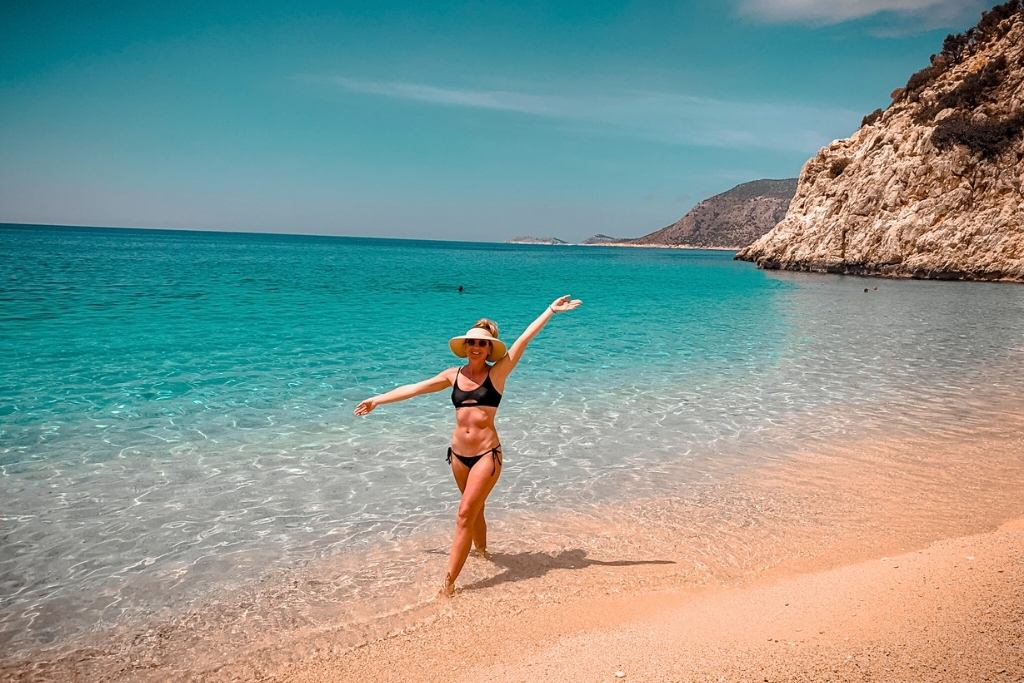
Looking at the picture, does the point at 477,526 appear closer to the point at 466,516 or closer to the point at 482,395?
the point at 466,516

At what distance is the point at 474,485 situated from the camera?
186 inches

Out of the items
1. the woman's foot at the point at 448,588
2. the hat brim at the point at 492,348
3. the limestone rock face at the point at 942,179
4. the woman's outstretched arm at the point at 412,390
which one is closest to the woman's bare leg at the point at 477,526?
the woman's foot at the point at 448,588

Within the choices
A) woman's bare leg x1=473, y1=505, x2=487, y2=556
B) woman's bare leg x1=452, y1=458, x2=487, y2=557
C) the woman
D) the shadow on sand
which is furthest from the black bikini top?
the shadow on sand

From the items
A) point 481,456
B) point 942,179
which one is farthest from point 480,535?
point 942,179

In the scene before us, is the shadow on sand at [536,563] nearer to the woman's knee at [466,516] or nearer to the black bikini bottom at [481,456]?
the woman's knee at [466,516]

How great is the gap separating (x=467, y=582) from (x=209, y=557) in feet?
7.39

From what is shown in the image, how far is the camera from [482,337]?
445cm

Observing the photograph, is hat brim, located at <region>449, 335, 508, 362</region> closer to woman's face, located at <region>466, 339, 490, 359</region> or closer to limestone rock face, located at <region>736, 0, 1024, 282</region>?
woman's face, located at <region>466, 339, 490, 359</region>

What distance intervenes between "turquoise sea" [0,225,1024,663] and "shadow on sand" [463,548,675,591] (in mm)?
849

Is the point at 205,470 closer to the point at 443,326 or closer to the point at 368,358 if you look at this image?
the point at 368,358

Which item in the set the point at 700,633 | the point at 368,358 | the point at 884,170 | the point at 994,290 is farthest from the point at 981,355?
the point at 884,170

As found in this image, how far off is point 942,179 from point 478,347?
54.9m

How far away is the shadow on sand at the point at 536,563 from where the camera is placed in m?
5.09

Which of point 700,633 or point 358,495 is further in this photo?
point 358,495
